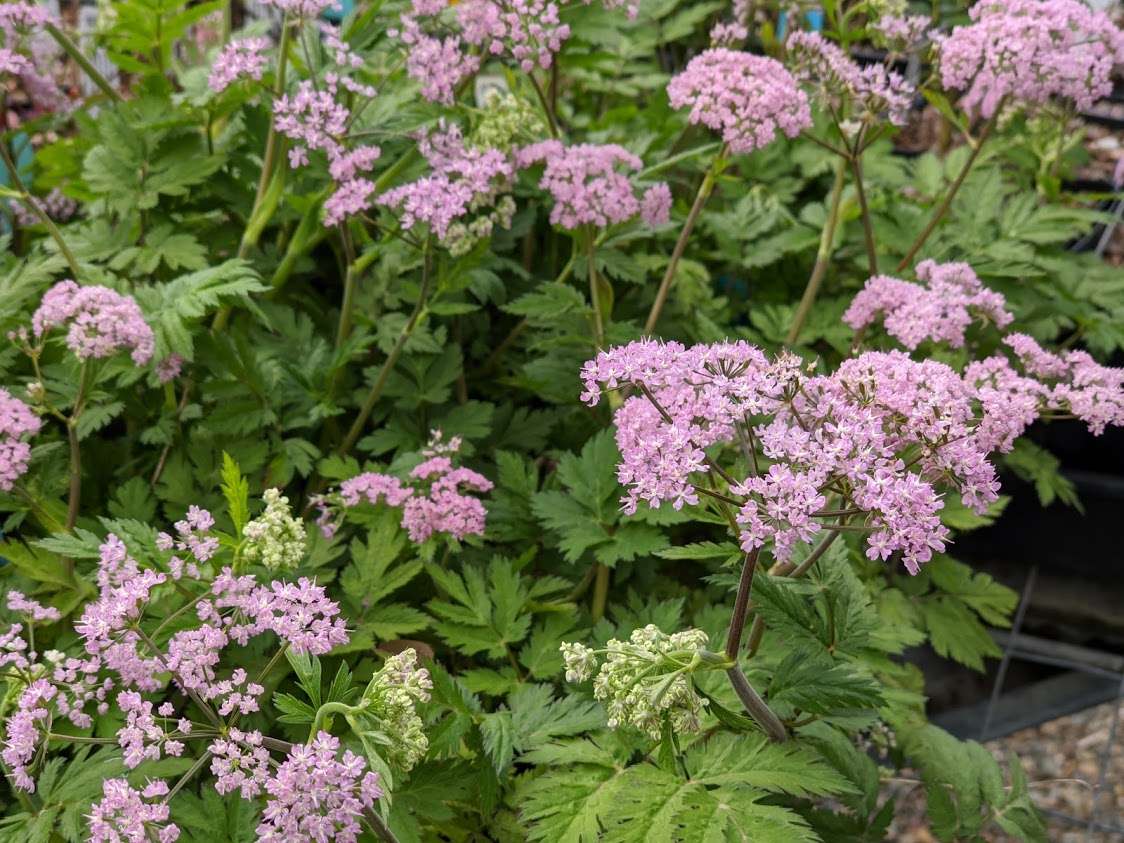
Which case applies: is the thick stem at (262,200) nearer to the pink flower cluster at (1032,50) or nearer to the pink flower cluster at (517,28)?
the pink flower cluster at (517,28)

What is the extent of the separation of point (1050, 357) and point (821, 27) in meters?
2.71

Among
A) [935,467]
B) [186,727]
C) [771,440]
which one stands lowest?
[186,727]

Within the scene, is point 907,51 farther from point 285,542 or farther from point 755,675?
point 285,542

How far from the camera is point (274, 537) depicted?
6.81ft

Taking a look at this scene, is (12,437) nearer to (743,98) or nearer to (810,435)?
(810,435)

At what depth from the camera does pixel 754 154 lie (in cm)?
425

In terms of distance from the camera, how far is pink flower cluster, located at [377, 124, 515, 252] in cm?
266

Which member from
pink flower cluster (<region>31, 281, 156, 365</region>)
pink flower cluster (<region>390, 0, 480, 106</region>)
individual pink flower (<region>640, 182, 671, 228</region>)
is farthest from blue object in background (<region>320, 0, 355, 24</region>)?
pink flower cluster (<region>31, 281, 156, 365</region>)

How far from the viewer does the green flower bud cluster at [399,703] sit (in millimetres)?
1767

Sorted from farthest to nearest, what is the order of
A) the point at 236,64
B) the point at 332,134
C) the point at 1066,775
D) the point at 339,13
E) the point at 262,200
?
the point at 339,13, the point at 1066,775, the point at 262,200, the point at 236,64, the point at 332,134

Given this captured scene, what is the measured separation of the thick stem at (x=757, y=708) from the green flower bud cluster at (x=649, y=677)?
11cm

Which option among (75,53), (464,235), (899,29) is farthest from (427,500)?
(899,29)

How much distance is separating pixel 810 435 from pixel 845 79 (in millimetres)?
1592

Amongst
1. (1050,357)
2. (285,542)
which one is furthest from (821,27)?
(285,542)
